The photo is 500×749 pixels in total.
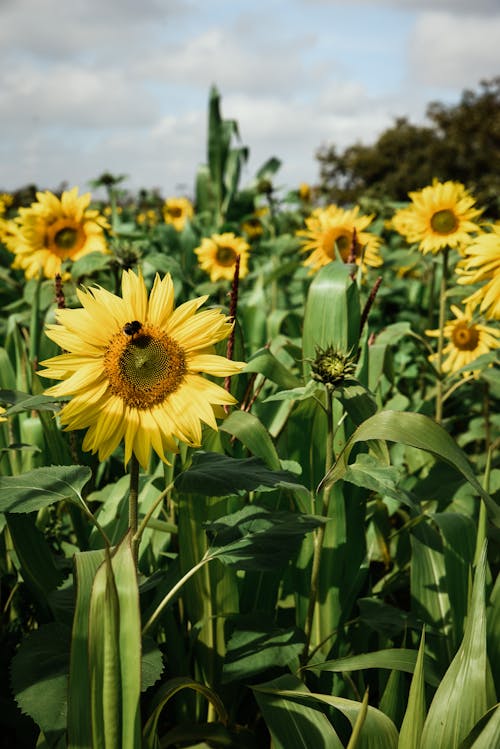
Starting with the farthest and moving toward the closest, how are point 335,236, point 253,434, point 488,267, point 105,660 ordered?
point 335,236 → point 488,267 → point 253,434 → point 105,660

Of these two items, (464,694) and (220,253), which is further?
(220,253)

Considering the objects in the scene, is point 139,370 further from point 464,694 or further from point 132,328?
point 464,694

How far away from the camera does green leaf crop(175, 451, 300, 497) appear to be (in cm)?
107

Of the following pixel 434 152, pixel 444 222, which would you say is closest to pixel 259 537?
pixel 444 222

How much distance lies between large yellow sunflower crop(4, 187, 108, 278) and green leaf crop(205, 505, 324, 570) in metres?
1.97

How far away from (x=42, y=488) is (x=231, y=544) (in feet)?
1.10

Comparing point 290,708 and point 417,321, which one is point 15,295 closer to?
point 417,321

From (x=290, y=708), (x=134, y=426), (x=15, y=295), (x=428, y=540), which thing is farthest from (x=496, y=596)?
(x=15, y=295)

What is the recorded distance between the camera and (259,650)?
1.33m

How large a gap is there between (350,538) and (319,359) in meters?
0.49

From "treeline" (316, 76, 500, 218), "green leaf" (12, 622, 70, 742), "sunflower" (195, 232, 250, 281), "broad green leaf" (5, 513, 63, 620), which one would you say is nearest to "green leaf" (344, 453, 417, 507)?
"green leaf" (12, 622, 70, 742)

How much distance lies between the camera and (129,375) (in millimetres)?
1179

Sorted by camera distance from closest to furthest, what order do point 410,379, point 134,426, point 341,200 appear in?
point 134,426, point 410,379, point 341,200

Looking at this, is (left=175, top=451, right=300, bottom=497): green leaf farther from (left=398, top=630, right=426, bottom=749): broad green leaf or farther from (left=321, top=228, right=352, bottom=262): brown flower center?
(left=321, top=228, right=352, bottom=262): brown flower center
